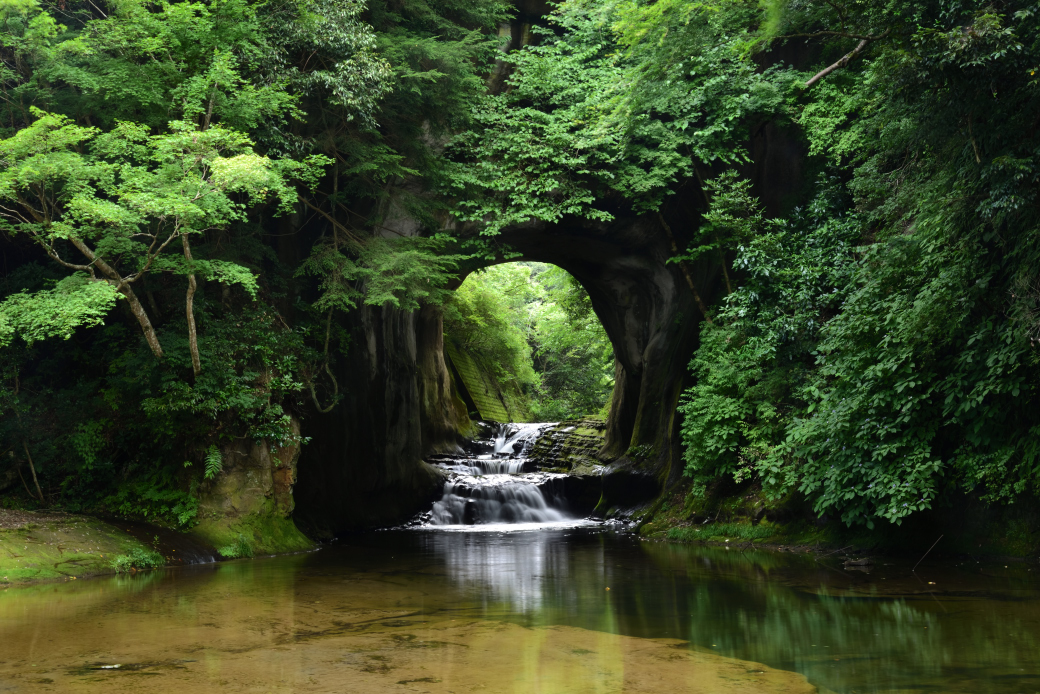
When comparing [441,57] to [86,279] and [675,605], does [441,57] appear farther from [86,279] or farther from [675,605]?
[675,605]

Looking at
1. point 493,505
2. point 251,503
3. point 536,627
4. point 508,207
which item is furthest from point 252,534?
point 508,207

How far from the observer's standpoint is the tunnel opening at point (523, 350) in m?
27.2

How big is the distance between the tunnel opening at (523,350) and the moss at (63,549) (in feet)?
45.9

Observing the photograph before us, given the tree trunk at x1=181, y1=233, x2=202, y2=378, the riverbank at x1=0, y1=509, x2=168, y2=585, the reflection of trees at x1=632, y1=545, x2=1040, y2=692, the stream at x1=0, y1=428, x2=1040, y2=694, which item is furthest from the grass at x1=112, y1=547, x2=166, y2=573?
the reflection of trees at x1=632, y1=545, x2=1040, y2=692

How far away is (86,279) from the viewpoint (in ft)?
31.9

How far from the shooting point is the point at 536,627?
19.8ft

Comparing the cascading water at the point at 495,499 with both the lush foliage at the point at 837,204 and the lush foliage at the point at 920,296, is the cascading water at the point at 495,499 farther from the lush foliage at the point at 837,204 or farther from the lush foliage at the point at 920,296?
the lush foliage at the point at 920,296

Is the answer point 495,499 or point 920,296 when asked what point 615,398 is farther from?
point 920,296

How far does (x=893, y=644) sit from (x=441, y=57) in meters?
11.6

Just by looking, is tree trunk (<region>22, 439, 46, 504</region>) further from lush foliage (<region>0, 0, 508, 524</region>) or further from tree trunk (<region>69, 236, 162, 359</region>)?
tree trunk (<region>69, 236, 162, 359</region>)

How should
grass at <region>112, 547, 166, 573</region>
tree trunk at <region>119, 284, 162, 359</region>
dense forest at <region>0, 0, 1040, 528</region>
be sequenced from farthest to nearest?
tree trunk at <region>119, 284, 162, 359</region>, grass at <region>112, 547, 166, 573</region>, dense forest at <region>0, 0, 1040, 528</region>

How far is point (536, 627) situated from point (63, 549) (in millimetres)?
6446

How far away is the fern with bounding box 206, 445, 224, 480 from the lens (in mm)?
10852

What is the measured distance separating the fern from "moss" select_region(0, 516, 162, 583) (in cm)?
132
